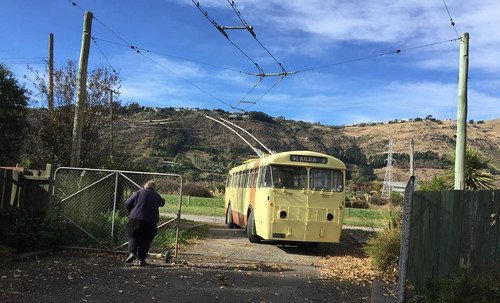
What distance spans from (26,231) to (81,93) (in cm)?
525

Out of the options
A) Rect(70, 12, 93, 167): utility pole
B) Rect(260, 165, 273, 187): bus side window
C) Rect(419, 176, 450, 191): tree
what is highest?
Rect(70, 12, 93, 167): utility pole

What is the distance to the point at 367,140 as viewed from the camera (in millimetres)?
96875

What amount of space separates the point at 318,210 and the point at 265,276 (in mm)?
3910

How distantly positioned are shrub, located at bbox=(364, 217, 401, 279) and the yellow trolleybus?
2.31 m

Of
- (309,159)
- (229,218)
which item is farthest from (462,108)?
(229,218)

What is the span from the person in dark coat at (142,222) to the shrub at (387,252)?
4.95 metres

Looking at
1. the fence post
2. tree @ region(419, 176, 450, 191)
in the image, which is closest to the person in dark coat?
the fence post

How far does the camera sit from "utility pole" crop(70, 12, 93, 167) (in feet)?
43.1

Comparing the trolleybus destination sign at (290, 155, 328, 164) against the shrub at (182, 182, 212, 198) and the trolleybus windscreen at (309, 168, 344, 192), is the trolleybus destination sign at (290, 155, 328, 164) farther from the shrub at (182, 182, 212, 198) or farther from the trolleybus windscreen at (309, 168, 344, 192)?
the shrub at (182, 182, 212, 198)

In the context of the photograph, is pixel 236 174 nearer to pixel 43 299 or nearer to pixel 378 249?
pixel 378 249

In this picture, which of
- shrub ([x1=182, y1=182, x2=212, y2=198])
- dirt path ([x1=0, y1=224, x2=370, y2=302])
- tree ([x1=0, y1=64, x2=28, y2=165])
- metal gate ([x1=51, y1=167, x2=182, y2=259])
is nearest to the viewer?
dirt path ([x1=0, y1=224, x2=370, y2=302])

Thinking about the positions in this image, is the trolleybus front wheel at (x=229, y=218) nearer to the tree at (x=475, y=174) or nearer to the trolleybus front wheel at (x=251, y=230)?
the trolleybus front wheel at (x=251, y=230)

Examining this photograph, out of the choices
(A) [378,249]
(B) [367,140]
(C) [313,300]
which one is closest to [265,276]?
(C) [313,300]

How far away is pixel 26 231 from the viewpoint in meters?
9.23
